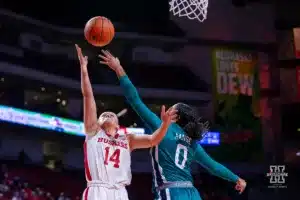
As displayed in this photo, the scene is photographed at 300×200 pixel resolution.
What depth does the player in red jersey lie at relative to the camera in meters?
5.03

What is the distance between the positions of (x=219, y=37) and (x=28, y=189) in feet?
42.7

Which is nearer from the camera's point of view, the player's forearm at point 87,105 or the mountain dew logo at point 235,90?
the player's forearm at point 87,105

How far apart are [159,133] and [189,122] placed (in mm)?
379

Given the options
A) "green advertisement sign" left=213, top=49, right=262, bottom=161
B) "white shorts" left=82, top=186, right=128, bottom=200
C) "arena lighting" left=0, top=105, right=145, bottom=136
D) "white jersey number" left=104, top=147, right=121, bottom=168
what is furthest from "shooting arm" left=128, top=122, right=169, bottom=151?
"green advertisement sign" left=213, top=49, right=262, bottom=161

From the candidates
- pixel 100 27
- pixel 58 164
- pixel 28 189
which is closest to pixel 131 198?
pixel 58 164

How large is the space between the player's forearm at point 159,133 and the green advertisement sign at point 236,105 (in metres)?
20.5

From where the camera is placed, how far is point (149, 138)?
16.9 feet

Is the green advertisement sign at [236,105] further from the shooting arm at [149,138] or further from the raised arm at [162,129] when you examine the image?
the raised arm at [162,129]

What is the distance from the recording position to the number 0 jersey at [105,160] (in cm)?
510

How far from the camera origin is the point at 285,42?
88.9 ft

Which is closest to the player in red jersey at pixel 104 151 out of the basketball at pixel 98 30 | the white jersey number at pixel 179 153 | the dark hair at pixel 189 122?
the dark hair at pixel 189 122

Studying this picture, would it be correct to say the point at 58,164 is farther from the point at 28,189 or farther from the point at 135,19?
the point at 135,19

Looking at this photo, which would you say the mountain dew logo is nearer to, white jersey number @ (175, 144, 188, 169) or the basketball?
the basketball

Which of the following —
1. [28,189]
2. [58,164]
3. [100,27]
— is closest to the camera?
[100,27]
